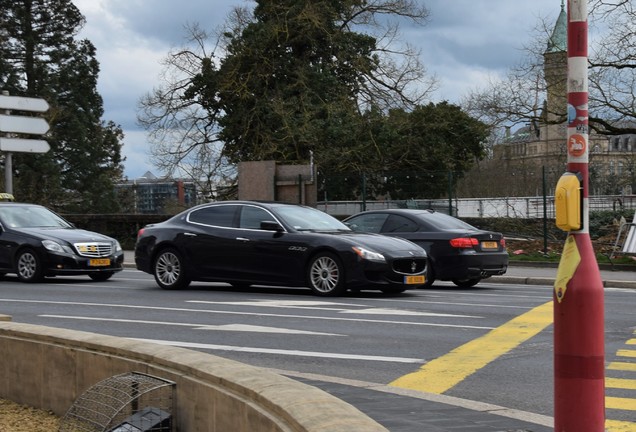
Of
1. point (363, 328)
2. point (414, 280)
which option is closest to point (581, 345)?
point (363, 328)

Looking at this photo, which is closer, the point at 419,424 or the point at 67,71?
the point at 419,424

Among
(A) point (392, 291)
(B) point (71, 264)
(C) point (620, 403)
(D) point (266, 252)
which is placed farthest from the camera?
(B) point (71, 264)

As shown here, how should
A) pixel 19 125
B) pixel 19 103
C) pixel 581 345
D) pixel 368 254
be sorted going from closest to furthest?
pixel 581 345 < pixel 368 254 < pixel 19 103 < pixel 19 125

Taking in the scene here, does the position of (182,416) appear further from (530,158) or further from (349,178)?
(530,158)

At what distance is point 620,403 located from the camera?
7.39 metres

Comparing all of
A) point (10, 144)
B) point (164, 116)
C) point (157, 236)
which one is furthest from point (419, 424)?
point (164, 116)

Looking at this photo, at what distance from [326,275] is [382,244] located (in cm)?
97

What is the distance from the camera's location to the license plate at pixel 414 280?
15.2 metres

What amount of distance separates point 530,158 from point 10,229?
59001mm

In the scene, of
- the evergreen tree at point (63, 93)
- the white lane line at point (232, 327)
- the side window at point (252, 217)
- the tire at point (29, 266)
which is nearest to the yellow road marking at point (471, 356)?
the white lane line at point (232, 327)

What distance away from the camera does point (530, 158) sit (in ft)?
243

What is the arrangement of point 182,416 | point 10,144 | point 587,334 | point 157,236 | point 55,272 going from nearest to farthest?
point 587,334 < point 182,416 < point 157,236 < point 55,272 < point 10,144

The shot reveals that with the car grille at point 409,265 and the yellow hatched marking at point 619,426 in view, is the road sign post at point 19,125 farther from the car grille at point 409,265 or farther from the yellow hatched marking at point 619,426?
the yellow hatched marking at point 619,426

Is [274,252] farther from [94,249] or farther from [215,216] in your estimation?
[94,249]
